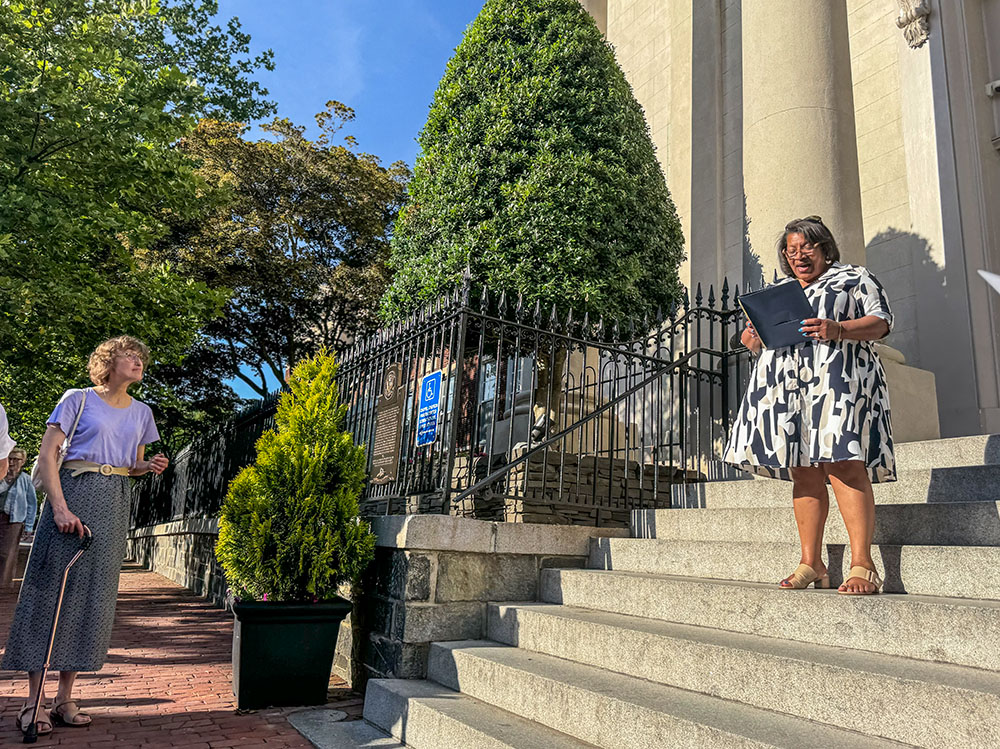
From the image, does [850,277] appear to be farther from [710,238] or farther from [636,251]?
[710,238]

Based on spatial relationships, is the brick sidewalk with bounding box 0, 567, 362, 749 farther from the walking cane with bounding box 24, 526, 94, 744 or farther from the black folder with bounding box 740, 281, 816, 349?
the black folder with bounding box 740, 281, 816, 349

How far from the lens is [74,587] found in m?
3.71

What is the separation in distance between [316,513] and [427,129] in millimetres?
5335

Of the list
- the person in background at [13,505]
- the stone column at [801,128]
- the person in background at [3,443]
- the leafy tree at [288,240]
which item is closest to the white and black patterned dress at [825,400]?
the person in background at [3,443]

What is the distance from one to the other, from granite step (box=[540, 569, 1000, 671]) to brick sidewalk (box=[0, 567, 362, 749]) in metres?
1.88

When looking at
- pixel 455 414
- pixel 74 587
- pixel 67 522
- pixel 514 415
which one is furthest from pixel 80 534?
pixel 514 415

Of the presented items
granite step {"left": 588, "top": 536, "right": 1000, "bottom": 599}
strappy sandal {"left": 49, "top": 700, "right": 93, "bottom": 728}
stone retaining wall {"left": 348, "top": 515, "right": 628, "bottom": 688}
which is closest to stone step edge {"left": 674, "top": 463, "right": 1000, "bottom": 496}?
granite step {"left": 588, "top": 536, "right": 1000, "bottom": 599}

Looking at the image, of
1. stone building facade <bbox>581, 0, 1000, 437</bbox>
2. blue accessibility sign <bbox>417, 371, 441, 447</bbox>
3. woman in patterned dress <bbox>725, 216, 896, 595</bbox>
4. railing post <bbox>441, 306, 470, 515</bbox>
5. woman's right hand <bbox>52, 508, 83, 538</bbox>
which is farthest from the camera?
stone building facade <bbox>581, 0, 1000, 437</bbox>

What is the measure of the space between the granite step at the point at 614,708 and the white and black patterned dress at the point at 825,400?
47.3 inches

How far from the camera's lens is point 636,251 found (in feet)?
25.5

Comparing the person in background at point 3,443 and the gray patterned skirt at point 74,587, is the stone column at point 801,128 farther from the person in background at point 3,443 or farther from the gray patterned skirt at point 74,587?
the person in background at point 3,443

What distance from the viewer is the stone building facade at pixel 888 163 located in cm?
733

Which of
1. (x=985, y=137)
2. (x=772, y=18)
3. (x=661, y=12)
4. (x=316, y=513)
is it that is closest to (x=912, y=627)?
(x=316, y=513)

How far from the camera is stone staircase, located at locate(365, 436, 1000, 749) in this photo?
7.82ft
